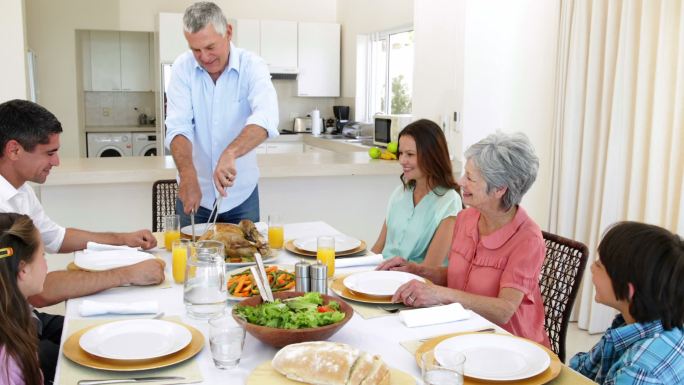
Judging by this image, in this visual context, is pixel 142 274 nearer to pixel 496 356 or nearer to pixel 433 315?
pixel 433 315

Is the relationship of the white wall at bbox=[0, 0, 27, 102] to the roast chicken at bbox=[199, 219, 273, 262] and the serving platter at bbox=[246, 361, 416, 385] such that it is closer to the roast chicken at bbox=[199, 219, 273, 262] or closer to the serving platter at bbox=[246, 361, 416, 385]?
the roast chicken at bbox=[199, 219, 273, 262]

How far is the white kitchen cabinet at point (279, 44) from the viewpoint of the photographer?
7184 mm

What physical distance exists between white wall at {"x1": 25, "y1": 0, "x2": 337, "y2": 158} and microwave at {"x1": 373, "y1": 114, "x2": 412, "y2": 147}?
287 cm

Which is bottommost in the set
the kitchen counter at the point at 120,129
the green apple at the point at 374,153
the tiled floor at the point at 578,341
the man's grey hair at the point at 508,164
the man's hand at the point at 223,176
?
the tiled floor at the point at 578,341

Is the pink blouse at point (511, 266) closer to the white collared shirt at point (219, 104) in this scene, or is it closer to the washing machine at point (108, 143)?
the white collared shirt at point (219, 104)

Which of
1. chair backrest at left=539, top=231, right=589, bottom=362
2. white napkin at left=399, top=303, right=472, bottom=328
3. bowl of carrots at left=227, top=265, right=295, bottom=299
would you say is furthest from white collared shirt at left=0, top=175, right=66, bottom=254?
chair backrest at left=539, top=231, right=589, bottom=362

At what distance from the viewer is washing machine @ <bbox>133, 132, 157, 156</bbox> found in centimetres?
790

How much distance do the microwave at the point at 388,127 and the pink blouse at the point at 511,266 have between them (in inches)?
102

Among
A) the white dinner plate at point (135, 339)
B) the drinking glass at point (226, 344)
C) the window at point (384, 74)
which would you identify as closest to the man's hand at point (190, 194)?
the white dinner plate at point (135, 339)

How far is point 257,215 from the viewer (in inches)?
120

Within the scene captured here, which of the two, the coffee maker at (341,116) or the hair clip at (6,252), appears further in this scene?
the coffee maker at (341,116)

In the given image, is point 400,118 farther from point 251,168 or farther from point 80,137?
point 80,137

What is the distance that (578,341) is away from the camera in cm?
362

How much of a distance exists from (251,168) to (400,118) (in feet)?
6.57
